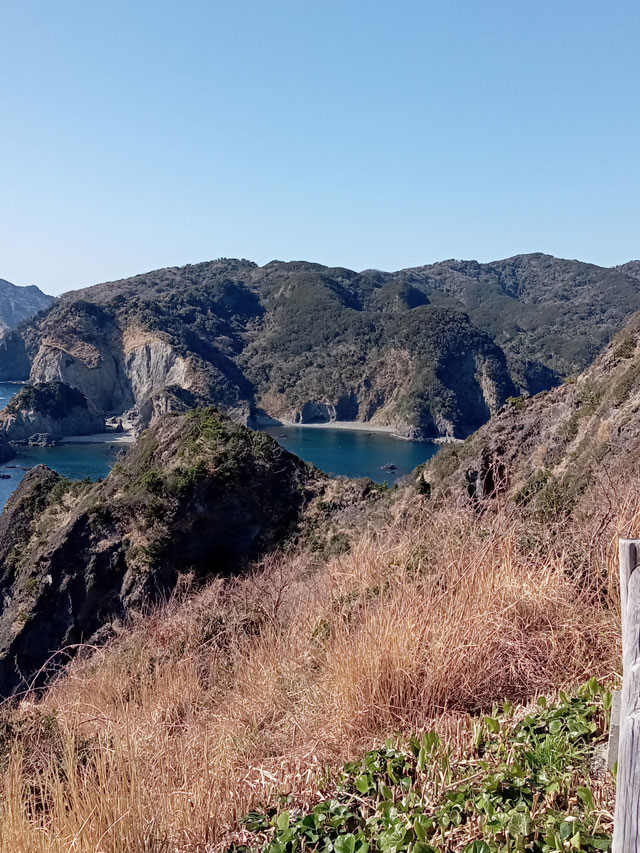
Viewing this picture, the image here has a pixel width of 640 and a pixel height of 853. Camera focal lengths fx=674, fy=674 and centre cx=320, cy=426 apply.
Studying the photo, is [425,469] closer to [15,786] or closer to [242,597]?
[242,597]

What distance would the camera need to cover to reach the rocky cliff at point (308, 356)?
106688 millimetres

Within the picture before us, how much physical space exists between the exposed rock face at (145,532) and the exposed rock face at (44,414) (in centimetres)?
7291

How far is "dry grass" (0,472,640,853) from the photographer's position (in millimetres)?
2748

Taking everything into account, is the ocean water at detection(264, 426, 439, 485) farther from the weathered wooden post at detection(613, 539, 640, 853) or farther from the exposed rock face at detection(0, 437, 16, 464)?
the weathered wooden post at detection(613, 539, 640, 853)

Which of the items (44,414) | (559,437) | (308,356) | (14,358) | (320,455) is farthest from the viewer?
(14,358)

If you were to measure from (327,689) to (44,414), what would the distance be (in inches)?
3707

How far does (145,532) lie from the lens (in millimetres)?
16547

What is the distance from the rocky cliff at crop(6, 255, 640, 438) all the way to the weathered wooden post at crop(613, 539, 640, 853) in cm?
9379

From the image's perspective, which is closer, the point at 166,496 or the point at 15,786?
the point at 15,786

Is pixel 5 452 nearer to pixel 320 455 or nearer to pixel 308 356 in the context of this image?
pixel 320 455

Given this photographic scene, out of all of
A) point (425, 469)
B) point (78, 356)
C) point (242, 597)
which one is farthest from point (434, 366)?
point (242, 597)

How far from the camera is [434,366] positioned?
10800cm

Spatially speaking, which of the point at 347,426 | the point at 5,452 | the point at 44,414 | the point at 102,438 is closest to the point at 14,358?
the point at 102,438

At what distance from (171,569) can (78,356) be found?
352 feet
